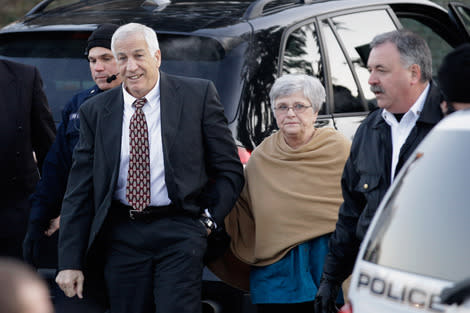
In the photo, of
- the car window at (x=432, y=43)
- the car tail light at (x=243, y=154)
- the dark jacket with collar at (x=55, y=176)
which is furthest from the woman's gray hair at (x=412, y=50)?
the car window at (x=432, y=43)

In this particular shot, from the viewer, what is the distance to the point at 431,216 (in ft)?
7.97

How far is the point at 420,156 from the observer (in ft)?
8.45

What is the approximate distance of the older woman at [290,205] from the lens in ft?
14.4

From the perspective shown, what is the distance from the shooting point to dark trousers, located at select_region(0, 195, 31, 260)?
4.89 metres

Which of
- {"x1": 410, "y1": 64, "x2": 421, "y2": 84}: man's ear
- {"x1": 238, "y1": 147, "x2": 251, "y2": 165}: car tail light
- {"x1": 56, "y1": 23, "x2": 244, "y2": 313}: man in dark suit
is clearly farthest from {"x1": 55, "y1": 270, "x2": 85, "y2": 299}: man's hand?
{"x1": 410, "y1": 64, "x2": 421, "y2": 84}: man's ear

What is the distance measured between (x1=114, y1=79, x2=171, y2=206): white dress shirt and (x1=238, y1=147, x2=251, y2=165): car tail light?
1.82ft

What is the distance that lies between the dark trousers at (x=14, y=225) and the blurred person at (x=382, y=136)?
1.76 metres

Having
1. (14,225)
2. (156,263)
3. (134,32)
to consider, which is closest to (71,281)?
(156,263)

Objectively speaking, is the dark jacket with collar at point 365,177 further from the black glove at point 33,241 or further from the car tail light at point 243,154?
the black glove at point 33,241

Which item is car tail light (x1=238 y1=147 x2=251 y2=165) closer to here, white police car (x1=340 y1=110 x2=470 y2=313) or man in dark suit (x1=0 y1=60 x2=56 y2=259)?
man in dark suit (x1=0 y1=60 x2=56 y2=259)

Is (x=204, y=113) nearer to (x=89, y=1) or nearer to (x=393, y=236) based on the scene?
(x=393, y=236)

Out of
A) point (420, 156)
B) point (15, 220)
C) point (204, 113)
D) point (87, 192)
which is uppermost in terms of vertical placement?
point (420, 156)

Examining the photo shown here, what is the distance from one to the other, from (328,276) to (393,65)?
95 cm

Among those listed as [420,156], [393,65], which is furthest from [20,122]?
[420,156]
